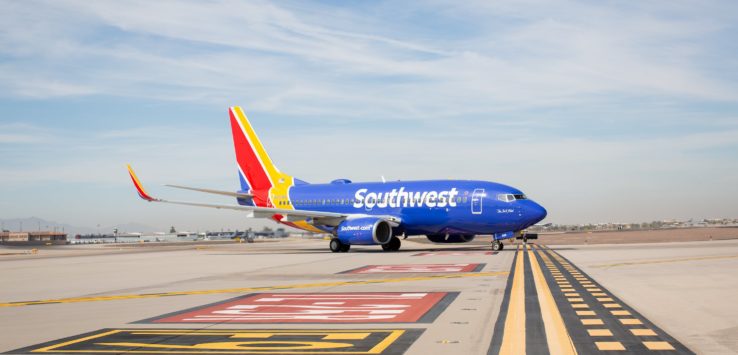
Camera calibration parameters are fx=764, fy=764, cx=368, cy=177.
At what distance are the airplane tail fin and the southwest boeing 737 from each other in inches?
3.1

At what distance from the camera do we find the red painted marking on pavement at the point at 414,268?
92.5 ft

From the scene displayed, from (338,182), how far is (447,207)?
472 inches

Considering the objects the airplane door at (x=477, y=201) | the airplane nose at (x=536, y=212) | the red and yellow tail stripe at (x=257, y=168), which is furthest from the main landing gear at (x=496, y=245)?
the red and yellow tail stripe at (x=257, y=168)

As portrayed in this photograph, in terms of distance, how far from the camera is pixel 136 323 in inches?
554

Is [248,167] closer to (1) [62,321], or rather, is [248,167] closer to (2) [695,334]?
(1) [62,321]

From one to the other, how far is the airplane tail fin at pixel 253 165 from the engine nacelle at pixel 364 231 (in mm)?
10645

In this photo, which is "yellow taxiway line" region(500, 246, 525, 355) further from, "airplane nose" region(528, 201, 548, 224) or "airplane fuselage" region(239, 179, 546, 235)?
"airplane fuselage" region(239, 179, 546, 235)

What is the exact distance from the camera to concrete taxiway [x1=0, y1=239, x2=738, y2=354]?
36.3 feet

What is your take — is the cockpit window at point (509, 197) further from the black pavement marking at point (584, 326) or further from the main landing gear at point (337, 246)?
the black pavement marking at point (584, 326)

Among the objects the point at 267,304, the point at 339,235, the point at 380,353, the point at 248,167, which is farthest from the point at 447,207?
the point at 380,353

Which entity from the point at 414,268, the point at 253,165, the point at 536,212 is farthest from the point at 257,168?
the point at 414,268

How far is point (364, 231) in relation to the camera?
154 ft

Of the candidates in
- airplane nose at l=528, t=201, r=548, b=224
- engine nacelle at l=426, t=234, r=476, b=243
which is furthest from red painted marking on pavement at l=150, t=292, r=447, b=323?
engine nacelle at l=426, t=234, r=476, b=243

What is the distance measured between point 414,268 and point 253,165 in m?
32.0
